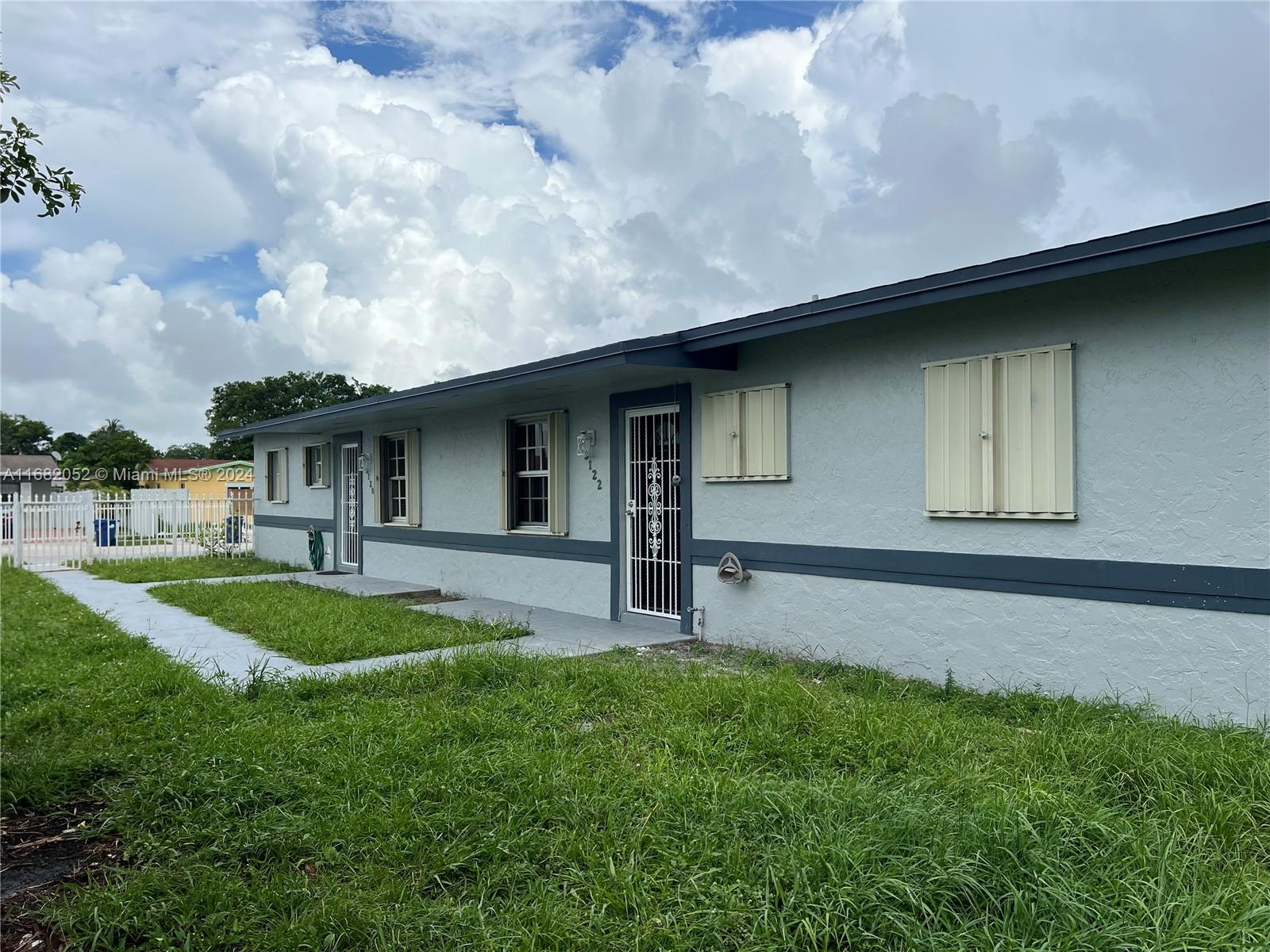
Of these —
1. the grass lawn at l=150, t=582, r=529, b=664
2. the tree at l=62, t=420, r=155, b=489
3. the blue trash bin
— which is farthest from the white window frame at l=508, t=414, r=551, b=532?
the tree at l=62, t=420, r=155, b=489

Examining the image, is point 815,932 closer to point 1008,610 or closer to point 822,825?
point 822,825

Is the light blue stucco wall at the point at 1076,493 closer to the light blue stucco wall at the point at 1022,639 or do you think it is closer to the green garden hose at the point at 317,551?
the light blue stucco wall at the point at 1022,639

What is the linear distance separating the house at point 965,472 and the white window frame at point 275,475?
909 cm

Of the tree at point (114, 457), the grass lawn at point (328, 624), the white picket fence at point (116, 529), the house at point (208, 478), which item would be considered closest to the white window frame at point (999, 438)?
the grass lawn at point (328, 624)

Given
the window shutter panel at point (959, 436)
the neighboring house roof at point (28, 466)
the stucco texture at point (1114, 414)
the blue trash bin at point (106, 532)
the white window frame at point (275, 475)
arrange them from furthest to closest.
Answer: the neighboring house roof at point (28, 466)
the blue trash bin at point (106, 532)
the white window frame at point (275, 475)
the window shutter panel at point (959, 436)
the stucco texture at point (1114, 414)

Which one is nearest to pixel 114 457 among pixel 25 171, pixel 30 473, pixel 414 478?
pixel 30 473

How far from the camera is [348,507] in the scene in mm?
15305

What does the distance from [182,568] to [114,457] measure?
38170 millimetres

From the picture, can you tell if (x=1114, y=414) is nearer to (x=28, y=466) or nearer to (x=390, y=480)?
(x=390, y=480)

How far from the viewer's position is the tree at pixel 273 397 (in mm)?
54469

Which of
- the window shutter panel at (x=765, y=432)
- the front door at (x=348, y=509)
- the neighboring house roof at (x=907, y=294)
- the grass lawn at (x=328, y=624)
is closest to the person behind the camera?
the neighboring house roof at (x=907, y=294)

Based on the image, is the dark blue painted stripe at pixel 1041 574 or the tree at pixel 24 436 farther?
the tree at pixel 24 436

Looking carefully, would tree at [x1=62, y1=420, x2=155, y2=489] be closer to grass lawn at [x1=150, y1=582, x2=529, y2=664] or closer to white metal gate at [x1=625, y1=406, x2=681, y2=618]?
grass lawn at [x1=150, y1=582, x2=529, y2=664]

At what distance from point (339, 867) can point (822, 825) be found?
1.83 metres
